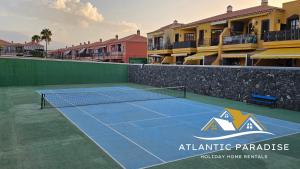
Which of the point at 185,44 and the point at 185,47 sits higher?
the point at 185,44

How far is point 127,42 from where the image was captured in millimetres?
49938

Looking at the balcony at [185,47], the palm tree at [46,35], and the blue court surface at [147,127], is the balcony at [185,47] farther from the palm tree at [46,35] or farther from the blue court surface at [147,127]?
the palm tree at [46,35]

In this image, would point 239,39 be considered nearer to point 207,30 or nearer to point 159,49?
point 207,30

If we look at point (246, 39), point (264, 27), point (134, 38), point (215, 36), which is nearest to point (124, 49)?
point (134, 38)

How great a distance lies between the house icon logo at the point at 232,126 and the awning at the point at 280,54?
9.62 m

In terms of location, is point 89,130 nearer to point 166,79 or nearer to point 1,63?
point 166,79

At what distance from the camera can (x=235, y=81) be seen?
16781 millimetres

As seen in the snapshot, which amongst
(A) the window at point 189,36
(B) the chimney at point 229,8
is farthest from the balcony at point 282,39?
(A) the window at point 189,36

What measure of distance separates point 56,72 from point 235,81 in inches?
678

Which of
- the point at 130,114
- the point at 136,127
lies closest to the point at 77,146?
the point at 136,127

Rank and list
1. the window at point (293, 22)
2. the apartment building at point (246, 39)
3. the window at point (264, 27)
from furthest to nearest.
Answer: the window at point (264, 27)
the window at point (293, 22)
the apartment building at point (246, 39)

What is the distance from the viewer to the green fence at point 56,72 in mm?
23875

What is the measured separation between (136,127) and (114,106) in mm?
4359

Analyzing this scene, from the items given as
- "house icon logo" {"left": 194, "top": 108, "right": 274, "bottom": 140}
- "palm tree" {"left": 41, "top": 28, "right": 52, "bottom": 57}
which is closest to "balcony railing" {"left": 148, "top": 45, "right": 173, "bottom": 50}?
"house icon logo" {"left": 194, "top": 108, "right": 274, "bottom": 140}
